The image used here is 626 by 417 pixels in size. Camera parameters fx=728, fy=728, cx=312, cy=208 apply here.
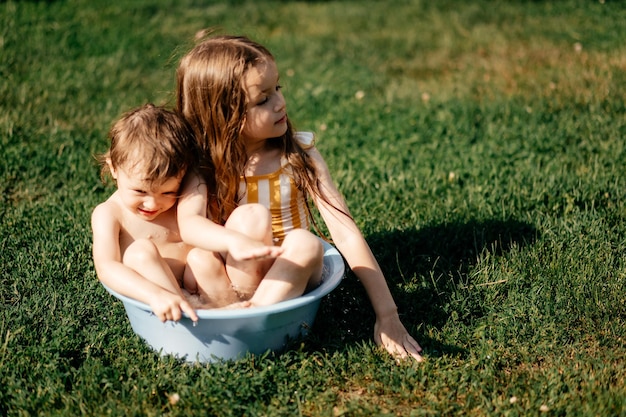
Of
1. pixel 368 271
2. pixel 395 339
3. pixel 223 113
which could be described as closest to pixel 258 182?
pixel 223 113

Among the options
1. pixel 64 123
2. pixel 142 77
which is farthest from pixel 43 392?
pixel 142 77

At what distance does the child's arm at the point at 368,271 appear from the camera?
8.94ft

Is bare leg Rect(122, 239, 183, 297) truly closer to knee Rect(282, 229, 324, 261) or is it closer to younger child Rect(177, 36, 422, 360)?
younger child Rect(177, 36, 422, 360)

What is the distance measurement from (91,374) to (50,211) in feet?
4.71

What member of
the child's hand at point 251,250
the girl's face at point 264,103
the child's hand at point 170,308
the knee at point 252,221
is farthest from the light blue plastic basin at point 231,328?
the girl's face at point 264,103

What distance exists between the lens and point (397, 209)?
378cm

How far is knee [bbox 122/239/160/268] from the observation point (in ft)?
8.31

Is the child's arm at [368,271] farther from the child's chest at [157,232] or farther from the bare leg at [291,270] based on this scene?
the child's chest at [157,232]

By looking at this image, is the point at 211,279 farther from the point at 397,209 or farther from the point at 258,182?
the point at 397,209

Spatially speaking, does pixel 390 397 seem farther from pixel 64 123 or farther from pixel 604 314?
pixel 64 123

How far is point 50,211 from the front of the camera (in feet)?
12.2

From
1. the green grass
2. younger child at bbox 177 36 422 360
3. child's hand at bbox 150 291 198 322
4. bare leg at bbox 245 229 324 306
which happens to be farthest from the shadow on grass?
child's hand at bbox 150 291 198 322

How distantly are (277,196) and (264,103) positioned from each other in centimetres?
38

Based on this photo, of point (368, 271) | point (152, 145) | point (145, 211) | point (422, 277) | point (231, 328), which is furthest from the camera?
point (422, 277)
